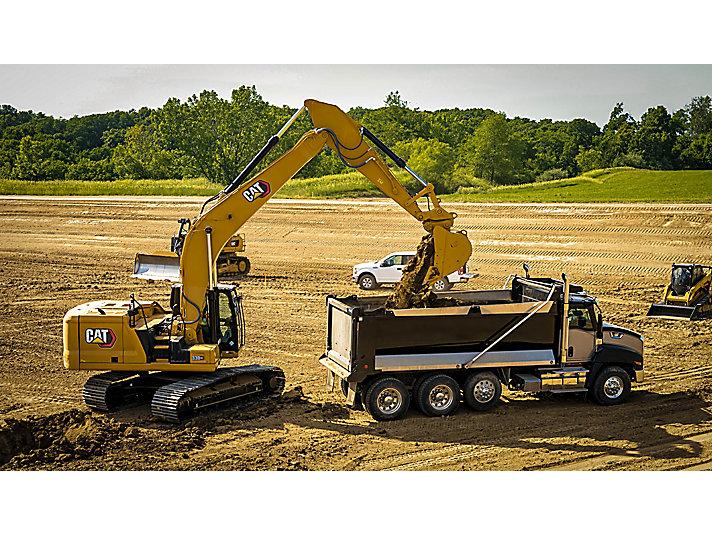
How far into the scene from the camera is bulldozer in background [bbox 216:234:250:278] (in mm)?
27391

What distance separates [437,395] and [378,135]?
2018 cm

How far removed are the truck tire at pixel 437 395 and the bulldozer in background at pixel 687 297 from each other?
35.4 feet

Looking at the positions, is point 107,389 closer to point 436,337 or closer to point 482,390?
point 436,337

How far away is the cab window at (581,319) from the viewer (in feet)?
45.5

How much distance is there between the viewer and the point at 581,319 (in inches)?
548

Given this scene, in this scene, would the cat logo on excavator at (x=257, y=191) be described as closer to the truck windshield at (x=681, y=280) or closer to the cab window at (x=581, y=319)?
the cab window at (x=581, y=319)

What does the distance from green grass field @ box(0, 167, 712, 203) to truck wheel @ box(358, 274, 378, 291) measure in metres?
7.43

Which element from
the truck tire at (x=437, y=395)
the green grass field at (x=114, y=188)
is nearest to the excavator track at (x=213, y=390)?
the truck tire at (x=437, y=395)

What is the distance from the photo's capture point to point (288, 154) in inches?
550

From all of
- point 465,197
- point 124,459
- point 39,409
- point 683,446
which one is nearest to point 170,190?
→ point 465,197

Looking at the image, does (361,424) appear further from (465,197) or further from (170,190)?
(170,190)

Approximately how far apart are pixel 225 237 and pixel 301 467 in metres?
4.46

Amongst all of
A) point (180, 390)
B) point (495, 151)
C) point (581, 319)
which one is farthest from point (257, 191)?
point (495, 151)


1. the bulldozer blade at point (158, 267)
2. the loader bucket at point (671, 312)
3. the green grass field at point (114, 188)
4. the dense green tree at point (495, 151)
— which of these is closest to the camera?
the loader bucket at point (671, 312)
